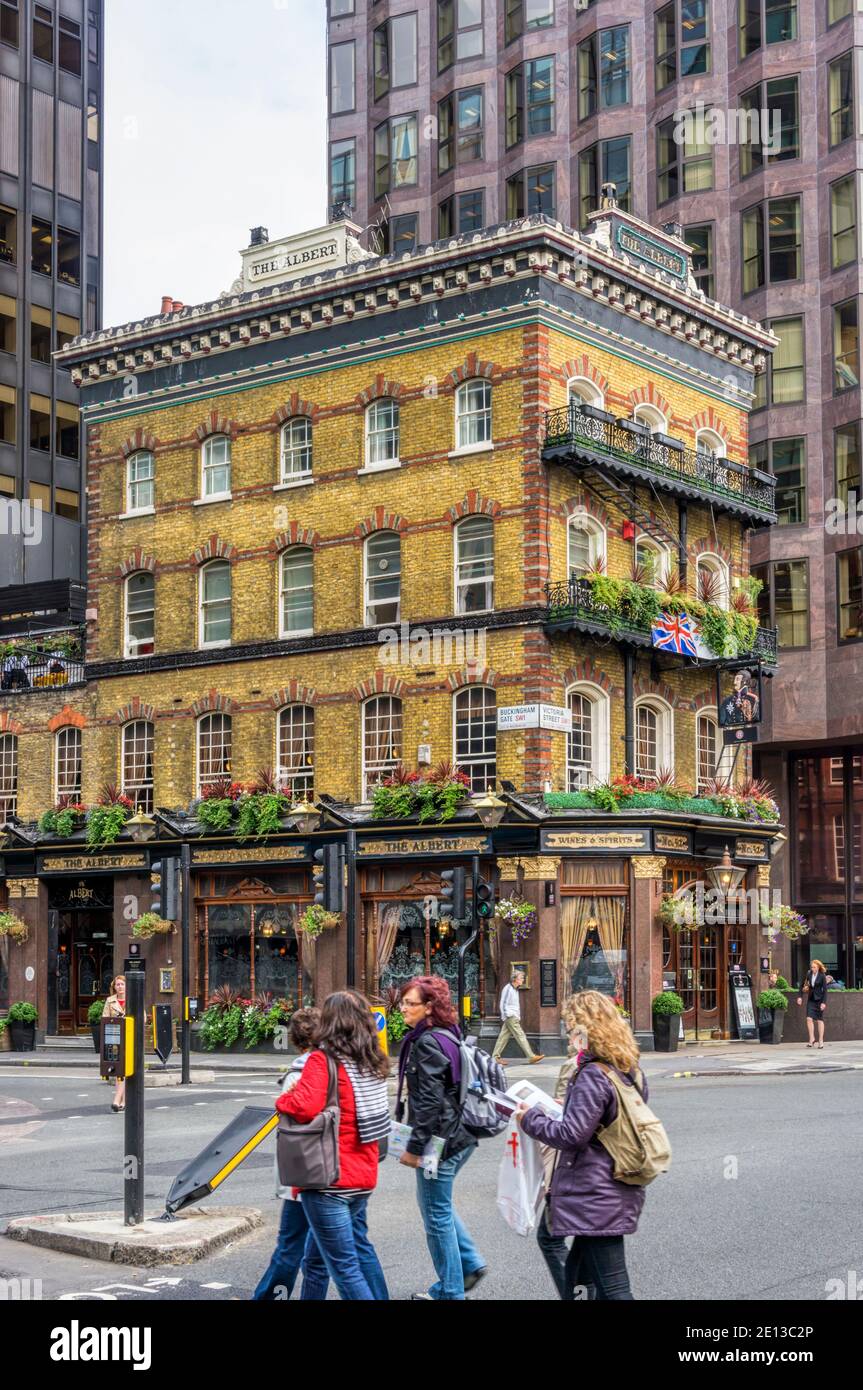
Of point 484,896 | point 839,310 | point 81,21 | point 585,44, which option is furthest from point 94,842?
point 81,21

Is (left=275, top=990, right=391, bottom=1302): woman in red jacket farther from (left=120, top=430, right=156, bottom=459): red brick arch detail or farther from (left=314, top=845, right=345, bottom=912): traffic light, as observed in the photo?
(left=120, top=430, right=156, bottom=459): red brick arch detail

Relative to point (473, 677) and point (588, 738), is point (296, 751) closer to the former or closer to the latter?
point (473, 677)

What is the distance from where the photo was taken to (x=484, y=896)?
28031 millimetres

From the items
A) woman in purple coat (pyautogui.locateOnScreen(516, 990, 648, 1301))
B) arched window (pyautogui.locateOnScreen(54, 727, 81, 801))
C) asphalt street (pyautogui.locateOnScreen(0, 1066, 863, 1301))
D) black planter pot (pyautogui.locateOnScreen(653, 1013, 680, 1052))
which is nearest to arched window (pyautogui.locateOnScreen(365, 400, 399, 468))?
arched window (pyautogui.locateOnScreen(54, 727, 81, 801))

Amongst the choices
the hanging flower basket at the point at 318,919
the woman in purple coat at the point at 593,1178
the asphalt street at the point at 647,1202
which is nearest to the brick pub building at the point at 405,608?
the hanging flower basket at the point at 318,919

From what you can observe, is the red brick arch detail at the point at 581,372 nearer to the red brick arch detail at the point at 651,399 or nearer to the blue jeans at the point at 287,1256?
the red brick arch detail at the point at 651,399

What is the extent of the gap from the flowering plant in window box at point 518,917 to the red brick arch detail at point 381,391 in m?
10.7

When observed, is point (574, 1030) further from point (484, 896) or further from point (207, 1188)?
point (484, 896)

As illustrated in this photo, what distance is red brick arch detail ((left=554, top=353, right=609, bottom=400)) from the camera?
34.2m

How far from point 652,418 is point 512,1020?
1391 cm

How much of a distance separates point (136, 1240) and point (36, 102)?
57733 millimetres

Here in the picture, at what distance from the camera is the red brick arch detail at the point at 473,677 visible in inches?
1309

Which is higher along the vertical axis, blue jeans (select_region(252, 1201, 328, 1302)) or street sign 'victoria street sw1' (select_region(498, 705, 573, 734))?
street sign 'victoria street sw1' (select_region(498, 705, 573, 734))

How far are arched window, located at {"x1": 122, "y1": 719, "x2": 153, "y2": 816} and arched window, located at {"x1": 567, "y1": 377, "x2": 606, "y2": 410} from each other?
1189 centimetres
